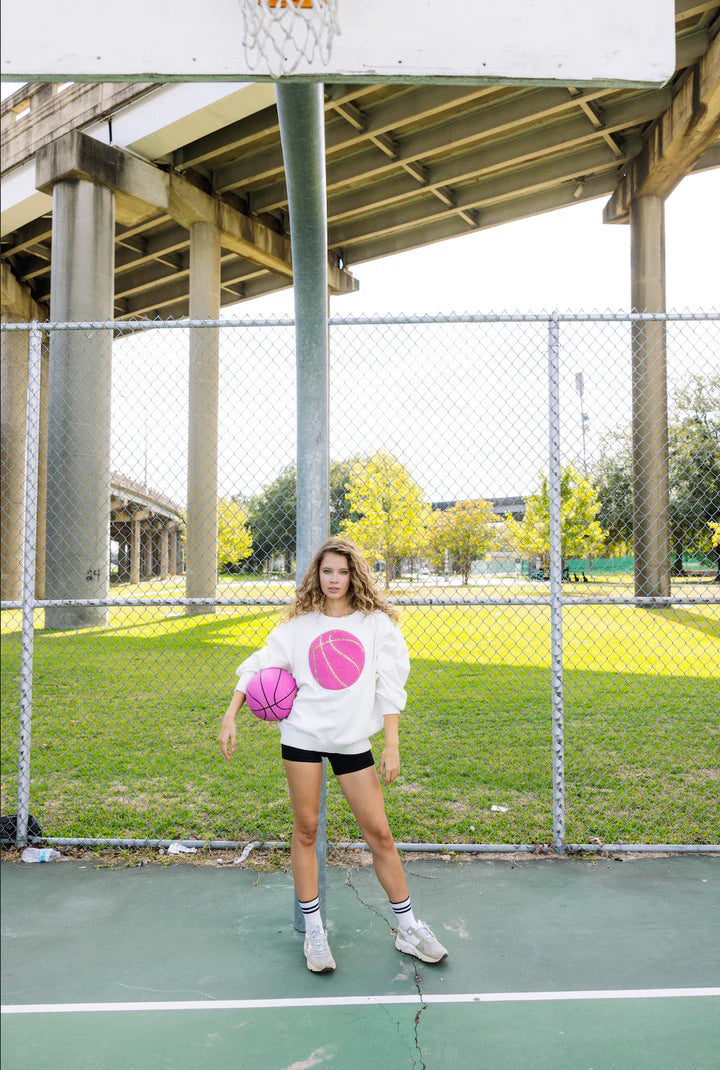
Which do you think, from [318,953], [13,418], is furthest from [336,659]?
[13,418]

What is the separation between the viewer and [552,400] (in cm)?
458

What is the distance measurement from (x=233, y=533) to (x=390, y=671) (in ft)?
16.8

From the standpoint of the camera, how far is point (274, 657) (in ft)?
11.3

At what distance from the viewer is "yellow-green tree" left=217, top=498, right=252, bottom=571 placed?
24.6 ft

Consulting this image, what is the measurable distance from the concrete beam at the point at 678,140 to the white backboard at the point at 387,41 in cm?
1628

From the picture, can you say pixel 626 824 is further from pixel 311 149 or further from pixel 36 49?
pixel 36 49

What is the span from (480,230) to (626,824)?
22.9 m

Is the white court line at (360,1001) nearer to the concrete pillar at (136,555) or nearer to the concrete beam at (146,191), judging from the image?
the concrete pillar at (136,555)

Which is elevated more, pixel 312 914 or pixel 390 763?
pixel 390 763

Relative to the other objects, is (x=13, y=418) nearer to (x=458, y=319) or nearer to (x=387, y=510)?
(x=387, y=510)

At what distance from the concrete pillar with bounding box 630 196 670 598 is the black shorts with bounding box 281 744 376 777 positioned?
583 inches

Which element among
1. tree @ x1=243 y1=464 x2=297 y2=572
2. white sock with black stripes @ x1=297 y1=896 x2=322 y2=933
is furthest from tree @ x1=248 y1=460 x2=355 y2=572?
white sock with black stripes @ x1=297 y1=896 x2=322 y2=933

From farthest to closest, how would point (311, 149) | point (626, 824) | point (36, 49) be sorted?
1. point (626, 824)
2. point (311, 149)
3. point (36, 49)

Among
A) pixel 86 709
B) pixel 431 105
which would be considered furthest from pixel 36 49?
pixel 431 105
